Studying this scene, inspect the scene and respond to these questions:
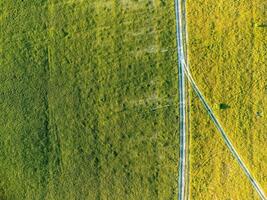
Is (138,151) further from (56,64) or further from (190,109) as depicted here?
(56,64)

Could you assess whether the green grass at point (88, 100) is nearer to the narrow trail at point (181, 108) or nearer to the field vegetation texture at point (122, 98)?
the field vegetation texture at point (122, 98)

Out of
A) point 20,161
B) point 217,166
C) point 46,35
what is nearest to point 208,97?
point 217,166

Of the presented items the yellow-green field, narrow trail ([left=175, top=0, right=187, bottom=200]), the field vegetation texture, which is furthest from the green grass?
the yellow-green field

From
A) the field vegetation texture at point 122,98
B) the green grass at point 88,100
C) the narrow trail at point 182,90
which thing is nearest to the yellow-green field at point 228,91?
the field vegetation texture at point 122,98

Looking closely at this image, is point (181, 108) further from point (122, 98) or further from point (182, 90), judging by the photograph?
point (122, 98)

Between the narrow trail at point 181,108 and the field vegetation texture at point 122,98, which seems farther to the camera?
the narrow trail at point 181,108

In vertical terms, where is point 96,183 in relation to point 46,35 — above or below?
below
